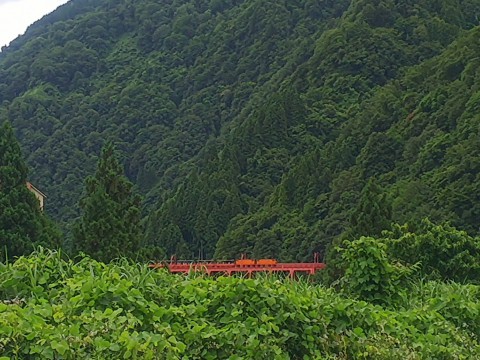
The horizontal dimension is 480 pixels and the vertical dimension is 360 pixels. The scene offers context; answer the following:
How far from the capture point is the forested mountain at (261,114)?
177 feet

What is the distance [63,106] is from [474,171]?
7422 cm

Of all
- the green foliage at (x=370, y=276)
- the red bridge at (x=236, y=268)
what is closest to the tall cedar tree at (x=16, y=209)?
the red bridge at (x=236, y=268)

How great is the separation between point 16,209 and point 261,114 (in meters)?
56.1

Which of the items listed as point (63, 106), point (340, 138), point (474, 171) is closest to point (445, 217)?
point (474, 171)

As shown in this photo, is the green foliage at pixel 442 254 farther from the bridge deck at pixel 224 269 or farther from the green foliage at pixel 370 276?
the green foliage at pixel 370 276

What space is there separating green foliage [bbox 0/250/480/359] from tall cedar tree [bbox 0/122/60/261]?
641 inches

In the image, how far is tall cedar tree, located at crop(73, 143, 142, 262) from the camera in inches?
893

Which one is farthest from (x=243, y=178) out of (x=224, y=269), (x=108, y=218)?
→ (x=108, y=218)

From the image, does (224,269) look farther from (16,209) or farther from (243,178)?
(243,178)

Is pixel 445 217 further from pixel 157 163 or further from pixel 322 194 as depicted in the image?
pixel 157 163

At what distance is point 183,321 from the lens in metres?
4.79

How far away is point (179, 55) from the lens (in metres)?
117

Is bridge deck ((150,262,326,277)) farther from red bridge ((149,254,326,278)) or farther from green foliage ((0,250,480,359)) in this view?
green foliage ((0,250,480,359))

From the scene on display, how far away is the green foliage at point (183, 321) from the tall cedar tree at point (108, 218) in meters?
16.1
